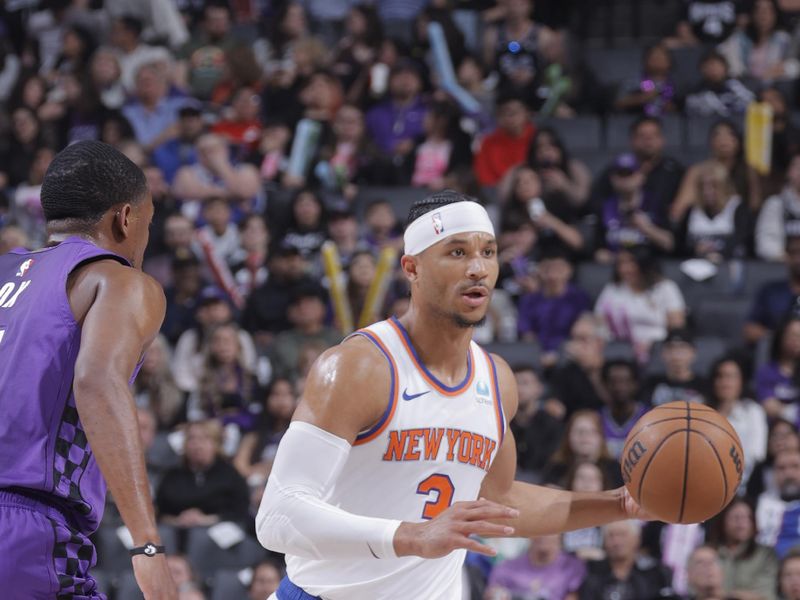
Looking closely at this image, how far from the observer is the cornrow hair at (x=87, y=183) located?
4.05 metres

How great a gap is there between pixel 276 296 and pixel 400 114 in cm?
265

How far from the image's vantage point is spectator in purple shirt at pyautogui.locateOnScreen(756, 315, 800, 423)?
33.8 ft

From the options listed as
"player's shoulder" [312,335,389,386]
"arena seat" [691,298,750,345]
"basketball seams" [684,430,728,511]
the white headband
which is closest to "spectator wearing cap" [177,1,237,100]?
"arena seat" [691,298,750,345]

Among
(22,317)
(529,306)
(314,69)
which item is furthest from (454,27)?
(22,317)

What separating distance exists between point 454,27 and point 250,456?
558 centimetres

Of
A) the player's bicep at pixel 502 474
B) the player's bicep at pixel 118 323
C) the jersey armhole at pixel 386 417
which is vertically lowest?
the player's bicep at pixel 502 474

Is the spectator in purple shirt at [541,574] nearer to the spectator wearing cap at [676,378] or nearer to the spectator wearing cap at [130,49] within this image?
the spectator wearing cap at [676,378]

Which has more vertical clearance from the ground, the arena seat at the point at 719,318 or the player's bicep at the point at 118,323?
the player's bicep at the point at 118,323

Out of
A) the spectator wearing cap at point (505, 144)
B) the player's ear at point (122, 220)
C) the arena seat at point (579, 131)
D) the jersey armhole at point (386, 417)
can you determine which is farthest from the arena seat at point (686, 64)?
the player's ear at point (122, 220)

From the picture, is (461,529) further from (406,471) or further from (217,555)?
(217,555)

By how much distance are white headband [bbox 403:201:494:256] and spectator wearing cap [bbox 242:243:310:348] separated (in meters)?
6.60

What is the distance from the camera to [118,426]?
362 cm

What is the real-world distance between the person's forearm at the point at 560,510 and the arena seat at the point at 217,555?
15.8ft

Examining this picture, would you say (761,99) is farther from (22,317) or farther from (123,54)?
(22,317)
